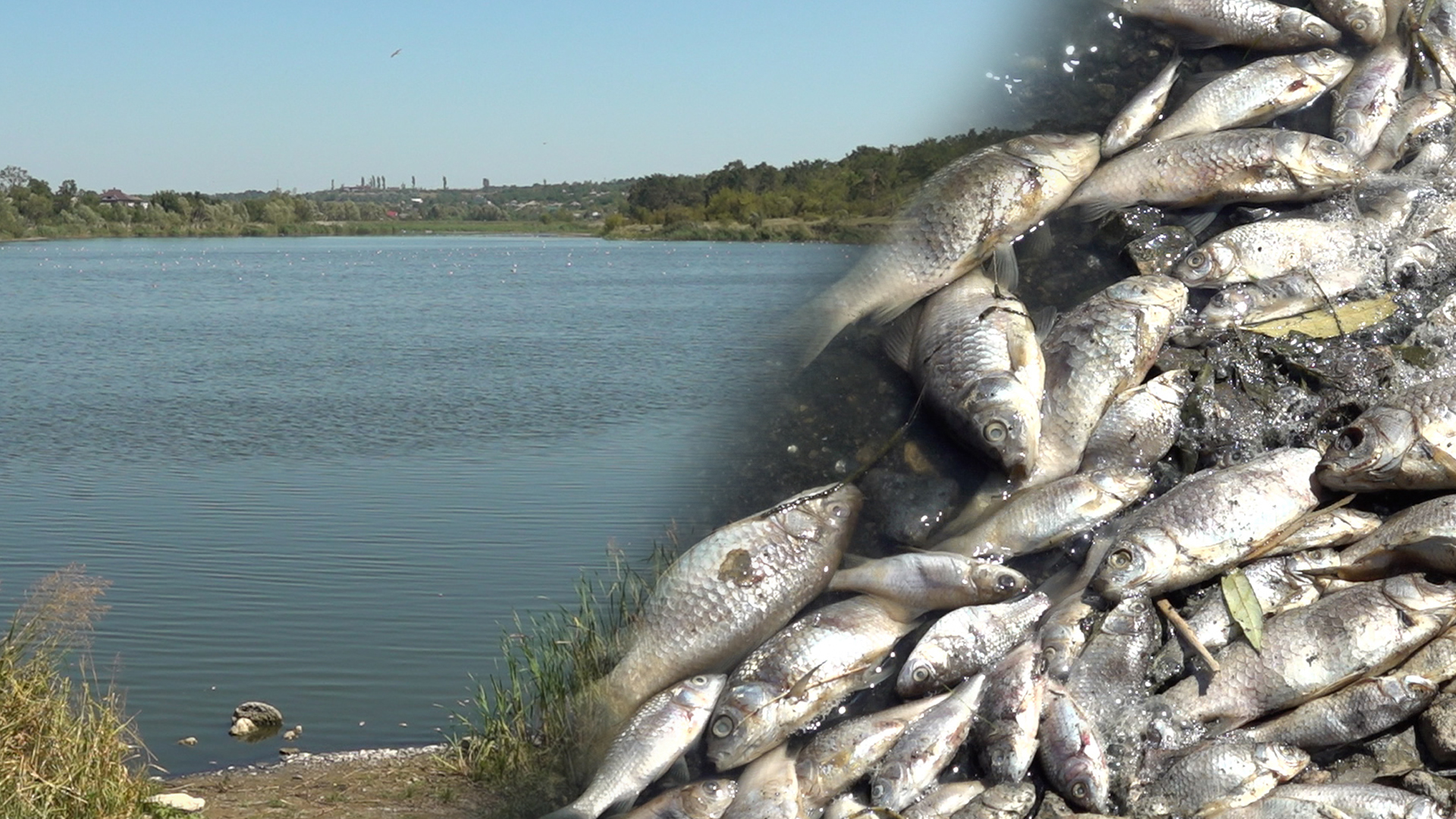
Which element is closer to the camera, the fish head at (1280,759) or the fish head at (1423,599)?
the fish head at (1280,759)

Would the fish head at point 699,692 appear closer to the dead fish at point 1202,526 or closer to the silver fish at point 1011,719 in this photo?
the silver fish at point 1011,719

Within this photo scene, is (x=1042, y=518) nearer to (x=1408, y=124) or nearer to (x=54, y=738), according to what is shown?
(x=1408, y=124)

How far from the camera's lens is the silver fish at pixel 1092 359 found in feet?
13.4

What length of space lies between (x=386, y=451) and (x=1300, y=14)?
12113mm

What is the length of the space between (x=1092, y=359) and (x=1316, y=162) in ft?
4.36

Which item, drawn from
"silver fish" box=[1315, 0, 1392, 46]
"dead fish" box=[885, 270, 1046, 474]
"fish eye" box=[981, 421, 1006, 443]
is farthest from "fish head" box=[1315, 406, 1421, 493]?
"silver fish" box=[1315, 0, 1392, 46]

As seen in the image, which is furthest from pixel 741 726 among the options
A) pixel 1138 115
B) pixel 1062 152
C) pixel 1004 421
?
pixel 1138 115

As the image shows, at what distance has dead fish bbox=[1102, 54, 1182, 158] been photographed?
4.89m

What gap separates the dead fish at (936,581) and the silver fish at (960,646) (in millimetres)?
43

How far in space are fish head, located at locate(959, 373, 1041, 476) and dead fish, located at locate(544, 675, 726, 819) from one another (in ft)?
3.27

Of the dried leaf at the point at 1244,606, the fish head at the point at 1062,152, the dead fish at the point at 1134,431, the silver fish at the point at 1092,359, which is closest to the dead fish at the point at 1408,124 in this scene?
the fish head at the point at 1062,152

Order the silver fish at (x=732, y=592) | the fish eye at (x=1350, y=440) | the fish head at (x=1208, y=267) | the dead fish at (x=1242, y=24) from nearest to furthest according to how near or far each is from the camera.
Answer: the silver fish at (x=732, y=592) < the fish eye at (x=1350, y=440) < the fish head at (x=1208, y=267) < the dead fish at (x=1242, y=24)

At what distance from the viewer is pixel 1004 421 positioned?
384 cm

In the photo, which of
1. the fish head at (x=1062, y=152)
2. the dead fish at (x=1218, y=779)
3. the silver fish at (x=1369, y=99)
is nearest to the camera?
the dead fish at (x=1218, y=779)
